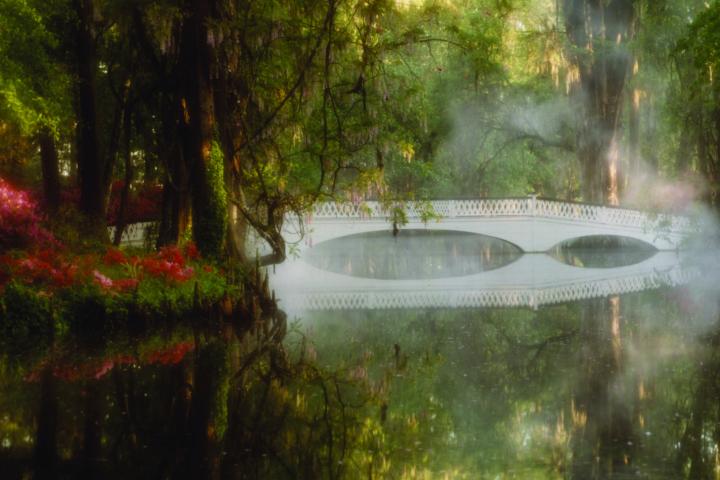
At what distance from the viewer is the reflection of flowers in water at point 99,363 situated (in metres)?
10.7

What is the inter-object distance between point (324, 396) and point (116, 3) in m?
9.39

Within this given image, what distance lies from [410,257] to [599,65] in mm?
9087

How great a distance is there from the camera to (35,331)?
46.6 ft

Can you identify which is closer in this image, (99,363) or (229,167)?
(99,363)

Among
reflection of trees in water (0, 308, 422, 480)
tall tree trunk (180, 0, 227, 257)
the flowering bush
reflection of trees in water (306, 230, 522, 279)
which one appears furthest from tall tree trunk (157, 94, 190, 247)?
reflection of trees in water (306, 230, 522, 279)

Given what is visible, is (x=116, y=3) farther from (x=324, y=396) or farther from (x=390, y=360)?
(x=324, y=396)

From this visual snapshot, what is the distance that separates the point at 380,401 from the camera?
948cm

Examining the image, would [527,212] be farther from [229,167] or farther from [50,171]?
[229,167]

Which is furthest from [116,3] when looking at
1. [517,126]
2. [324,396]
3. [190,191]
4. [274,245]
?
[517,126]

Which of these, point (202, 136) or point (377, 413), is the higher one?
point (202, 136)

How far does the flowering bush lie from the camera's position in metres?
17.2

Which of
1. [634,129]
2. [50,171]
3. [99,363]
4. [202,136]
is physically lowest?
[99,363]

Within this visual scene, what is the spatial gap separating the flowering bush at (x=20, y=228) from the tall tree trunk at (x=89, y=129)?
254cm

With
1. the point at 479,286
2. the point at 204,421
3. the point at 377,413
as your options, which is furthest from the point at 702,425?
the point at 479,286
